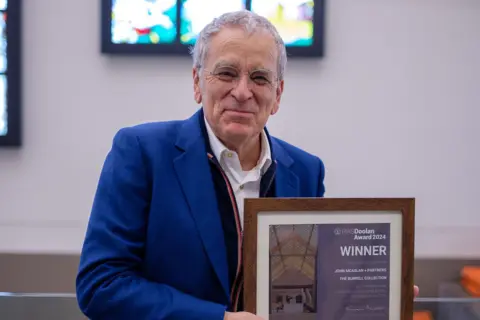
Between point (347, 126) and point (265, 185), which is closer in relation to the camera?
point (265, 185)

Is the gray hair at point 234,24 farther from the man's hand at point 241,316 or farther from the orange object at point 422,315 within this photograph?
the orange object at point 422,315

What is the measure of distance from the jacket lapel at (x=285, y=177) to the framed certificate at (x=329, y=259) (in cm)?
24

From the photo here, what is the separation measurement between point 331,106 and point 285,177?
1264 millimetres

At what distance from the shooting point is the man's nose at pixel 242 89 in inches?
42.9

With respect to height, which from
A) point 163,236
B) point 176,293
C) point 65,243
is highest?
point 163,236

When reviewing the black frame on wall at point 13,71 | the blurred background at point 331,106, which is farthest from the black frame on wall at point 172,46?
the black frame on wall at point 13,71

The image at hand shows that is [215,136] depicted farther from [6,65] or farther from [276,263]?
[6,65]

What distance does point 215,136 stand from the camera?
1.20 meters

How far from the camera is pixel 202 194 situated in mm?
1097

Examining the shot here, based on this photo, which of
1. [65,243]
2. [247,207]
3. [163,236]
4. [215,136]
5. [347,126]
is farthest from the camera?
[347,126]

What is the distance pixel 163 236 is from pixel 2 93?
69.3 inches

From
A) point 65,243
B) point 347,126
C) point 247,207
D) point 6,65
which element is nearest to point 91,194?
point 65,243

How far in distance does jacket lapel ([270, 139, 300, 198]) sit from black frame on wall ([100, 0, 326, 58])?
3.90 feet

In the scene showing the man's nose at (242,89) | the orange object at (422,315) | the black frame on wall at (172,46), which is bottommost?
A: the orange object at (422,315)
